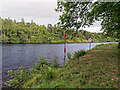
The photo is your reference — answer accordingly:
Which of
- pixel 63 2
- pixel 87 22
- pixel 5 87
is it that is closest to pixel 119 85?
pixel 87 22

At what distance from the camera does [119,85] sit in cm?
397

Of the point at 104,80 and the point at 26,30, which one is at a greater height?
the point at 26,30

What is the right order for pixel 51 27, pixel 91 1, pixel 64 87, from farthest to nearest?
pixel 51 27 → pixel 91 1 → pixel 64 87

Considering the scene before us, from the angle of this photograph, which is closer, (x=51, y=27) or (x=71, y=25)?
(x=71, y=25)

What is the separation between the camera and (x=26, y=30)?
96.2 m

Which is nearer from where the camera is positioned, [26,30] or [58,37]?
[26,30]

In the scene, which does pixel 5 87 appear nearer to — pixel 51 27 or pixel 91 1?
pixel 91 1

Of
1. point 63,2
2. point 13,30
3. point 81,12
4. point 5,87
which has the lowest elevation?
point 5,87

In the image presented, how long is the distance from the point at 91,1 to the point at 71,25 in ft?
6.98

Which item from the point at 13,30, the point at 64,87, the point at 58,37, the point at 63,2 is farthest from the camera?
→ the point at 58,37

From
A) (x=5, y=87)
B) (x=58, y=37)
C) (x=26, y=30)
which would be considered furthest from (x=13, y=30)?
(x=5, y=87)

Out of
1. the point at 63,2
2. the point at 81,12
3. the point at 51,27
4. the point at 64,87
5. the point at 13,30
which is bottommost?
the point at 64,87

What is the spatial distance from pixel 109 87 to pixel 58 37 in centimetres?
10517

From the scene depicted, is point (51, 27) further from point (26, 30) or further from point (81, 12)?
point (81, 12)
